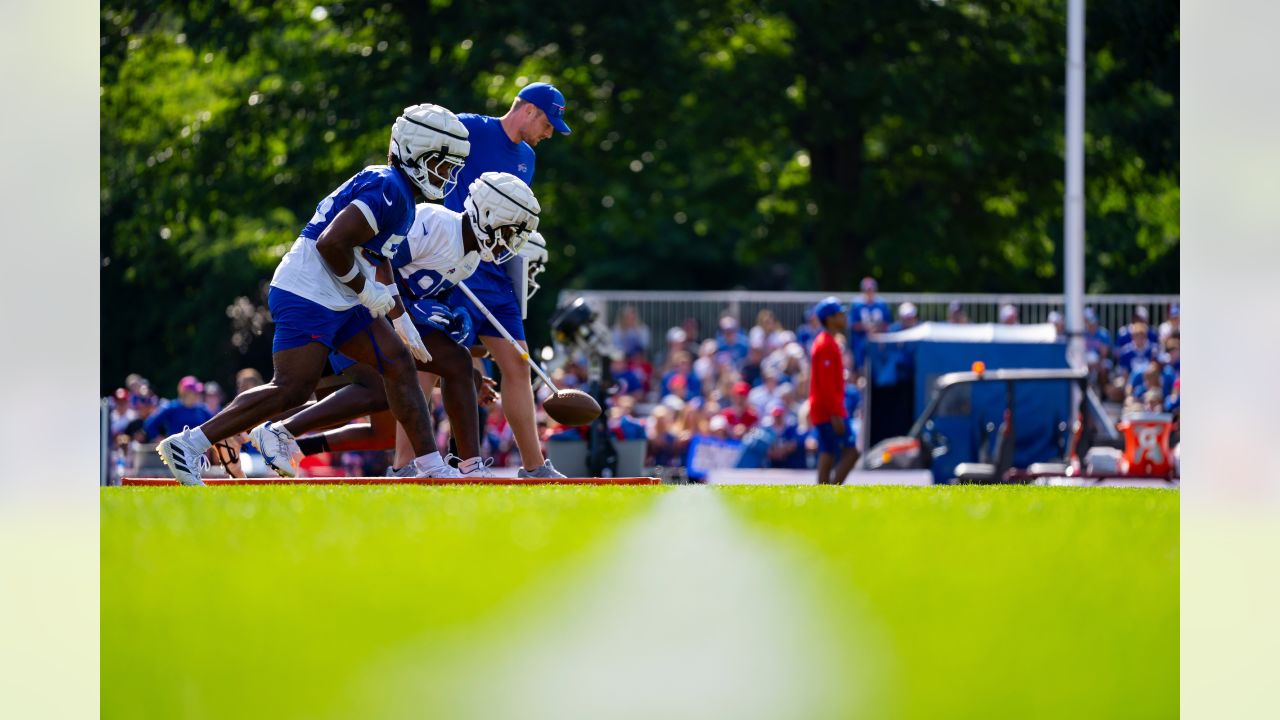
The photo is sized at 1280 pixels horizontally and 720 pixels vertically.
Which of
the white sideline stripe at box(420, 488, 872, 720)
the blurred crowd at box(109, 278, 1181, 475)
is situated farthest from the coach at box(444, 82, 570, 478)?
the blurred crowd at box(109, 278, 1181, 475)

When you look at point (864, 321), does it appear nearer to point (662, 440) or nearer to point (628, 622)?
point (662, 440)

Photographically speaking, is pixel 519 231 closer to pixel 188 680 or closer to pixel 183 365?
pixel 188 680

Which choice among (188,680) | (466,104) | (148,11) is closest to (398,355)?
(188,680)

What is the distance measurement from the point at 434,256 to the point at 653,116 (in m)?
20.0

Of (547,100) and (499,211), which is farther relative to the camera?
(547,100)

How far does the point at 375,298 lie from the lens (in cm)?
804

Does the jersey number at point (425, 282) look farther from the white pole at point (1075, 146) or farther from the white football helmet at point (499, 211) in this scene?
the white pole at point (1075, 146)

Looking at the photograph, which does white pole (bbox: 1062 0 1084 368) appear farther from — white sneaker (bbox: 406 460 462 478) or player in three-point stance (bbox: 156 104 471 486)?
player in three-point stance (bbox: 156 104 471 486)

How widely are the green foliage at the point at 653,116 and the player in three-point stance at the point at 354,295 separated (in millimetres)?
18472

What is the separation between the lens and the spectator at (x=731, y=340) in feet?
79.4

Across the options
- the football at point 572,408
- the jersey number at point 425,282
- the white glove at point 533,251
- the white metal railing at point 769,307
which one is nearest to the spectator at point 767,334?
the white metal railing at point 769,307

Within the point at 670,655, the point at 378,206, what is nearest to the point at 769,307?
the point at 378,206

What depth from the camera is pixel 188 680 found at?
11.9 ft

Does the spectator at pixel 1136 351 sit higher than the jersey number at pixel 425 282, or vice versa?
the jersey number at pixel 425 282
